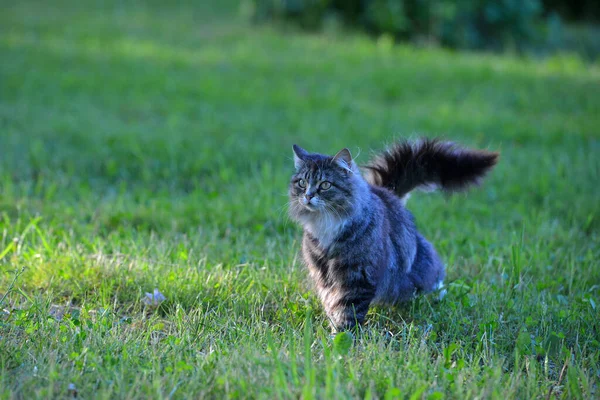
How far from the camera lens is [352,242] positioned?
13.3ft

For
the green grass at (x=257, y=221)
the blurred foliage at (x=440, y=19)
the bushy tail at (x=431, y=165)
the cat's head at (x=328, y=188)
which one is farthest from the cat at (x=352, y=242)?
the blurred foliage at (x=440, y=19)

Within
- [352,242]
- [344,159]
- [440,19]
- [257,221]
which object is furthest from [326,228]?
[440,19]

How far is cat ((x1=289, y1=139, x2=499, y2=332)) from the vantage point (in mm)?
4023

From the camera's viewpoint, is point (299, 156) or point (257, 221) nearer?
point (299, 156)

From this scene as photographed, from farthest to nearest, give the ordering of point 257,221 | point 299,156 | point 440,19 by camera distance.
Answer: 1. point 440,19
2. point 257,221
3. point 299,156

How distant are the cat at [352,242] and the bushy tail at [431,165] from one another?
322 mm

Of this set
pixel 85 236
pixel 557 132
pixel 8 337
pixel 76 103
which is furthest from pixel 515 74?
pixel 8 337

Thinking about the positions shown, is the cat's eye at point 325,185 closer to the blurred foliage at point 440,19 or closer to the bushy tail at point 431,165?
the bushy tail at point 431,165

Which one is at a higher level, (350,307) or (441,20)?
(441,20)

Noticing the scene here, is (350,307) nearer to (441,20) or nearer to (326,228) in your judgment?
(326,228)

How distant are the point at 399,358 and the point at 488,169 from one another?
193 cm

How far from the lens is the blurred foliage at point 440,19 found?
13.5m

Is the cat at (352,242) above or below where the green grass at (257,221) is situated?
A: above

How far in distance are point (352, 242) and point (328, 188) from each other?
362mm
